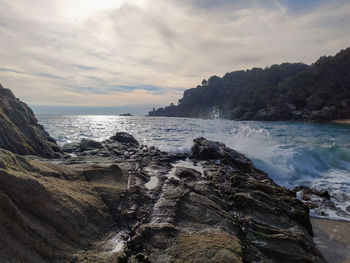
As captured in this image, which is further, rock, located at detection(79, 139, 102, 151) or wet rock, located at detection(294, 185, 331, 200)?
rock, located at detection(79, 139, 102, 151)

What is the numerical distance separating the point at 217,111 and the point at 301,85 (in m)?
57.2

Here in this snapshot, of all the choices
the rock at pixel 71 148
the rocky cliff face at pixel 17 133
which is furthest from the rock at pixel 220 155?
the rock at pixel 71 148

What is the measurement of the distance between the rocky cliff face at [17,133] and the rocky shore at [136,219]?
196 inches

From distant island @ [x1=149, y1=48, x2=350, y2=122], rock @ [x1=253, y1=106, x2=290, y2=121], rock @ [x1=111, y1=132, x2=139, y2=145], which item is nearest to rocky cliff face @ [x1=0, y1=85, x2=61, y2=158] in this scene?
rock @ [x1=111, y1=132, x2=139, y2=145]

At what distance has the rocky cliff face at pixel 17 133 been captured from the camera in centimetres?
837

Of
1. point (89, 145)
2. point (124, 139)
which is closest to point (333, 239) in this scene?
point (89, 145)

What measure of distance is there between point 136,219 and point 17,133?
7909 mm

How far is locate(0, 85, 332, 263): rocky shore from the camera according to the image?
3.13 m

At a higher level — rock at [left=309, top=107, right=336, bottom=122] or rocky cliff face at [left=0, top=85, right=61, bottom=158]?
rock at [left=309, top=107, right=336, bottom=122]

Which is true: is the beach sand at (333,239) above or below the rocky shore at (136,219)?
below

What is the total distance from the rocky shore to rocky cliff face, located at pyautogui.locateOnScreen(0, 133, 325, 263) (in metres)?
0.01

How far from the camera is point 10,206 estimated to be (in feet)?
10.0

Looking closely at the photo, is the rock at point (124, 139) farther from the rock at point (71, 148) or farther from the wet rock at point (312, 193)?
the wet rock at point (312, 193)

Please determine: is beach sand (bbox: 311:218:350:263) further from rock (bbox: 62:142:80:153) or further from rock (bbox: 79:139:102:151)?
rock (bbox: 62:142:80:153)
